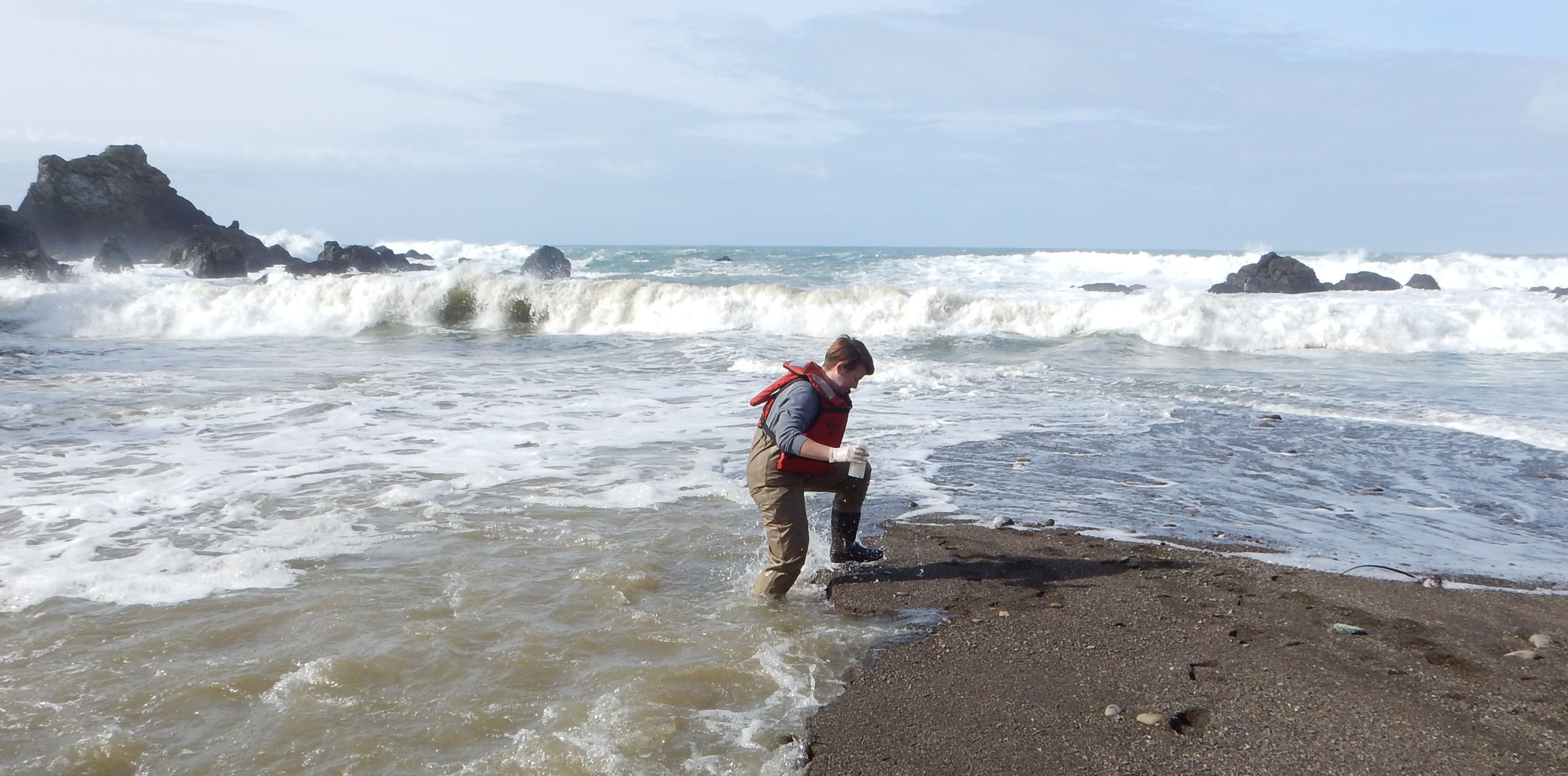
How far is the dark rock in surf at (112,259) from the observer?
37.2 meters

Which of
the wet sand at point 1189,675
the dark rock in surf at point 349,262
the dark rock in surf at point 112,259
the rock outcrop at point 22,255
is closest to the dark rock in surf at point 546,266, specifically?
the dark rock in surf at point 349,262

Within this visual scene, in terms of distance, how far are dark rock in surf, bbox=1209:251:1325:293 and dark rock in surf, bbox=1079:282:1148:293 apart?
12.0 feet

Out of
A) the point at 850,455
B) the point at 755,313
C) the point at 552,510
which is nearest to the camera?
the point at 850,455

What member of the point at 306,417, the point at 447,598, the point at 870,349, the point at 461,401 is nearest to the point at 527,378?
the point at 461,401

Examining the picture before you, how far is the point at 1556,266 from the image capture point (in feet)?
154

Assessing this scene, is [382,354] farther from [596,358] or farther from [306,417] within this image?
[306,417]

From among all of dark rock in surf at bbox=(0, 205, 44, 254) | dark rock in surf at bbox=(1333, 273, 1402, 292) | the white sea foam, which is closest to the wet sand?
the white sea foam

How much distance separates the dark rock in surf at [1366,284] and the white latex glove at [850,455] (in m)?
34.9

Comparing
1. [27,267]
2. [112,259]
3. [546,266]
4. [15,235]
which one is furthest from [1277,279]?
[112,259]

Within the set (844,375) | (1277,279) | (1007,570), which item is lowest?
(1007,570)

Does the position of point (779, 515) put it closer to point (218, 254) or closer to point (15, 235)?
point (15, 235)

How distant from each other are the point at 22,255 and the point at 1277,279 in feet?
126

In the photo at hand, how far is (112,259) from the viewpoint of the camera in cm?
3753

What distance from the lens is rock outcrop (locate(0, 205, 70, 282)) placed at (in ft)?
97.8
